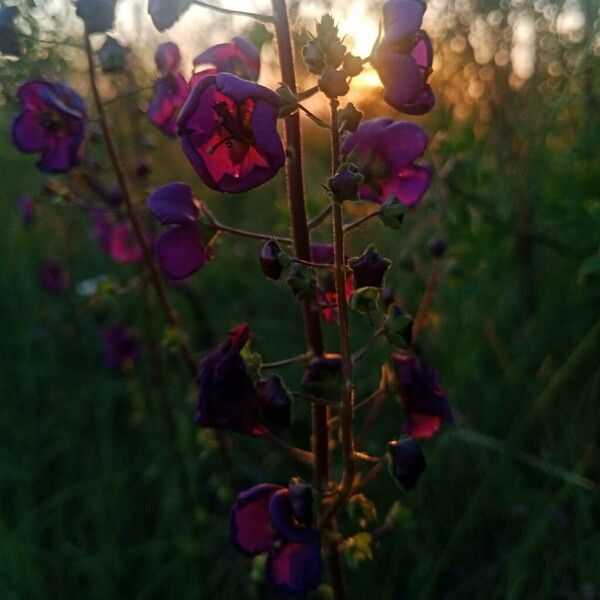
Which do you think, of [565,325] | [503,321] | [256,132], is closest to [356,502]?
[256,132]

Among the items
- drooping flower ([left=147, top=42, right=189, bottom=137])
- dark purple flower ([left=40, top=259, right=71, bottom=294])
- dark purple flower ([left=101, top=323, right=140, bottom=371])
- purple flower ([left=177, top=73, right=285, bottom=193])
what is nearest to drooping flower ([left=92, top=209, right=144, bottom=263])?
dark purple flower ([left=101, top=323, right=140, bottom=371])

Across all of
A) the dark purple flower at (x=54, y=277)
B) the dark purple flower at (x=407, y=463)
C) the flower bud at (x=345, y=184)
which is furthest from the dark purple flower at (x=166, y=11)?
the dark purple flower at (x=54, y=277)

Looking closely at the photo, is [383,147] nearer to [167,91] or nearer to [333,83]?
[333,83]

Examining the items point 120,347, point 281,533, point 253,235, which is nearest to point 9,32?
point 253,235

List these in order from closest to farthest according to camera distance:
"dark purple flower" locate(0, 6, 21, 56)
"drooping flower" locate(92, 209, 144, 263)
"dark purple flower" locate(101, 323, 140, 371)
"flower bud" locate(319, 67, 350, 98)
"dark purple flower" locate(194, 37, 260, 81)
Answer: "flower bud" locate(319, 67, 350, 98), "dark purple flower" locate(194, 37, 260, 81), "dark purple flower" locate(0, 6, 21, 56), "drooping flower" locate(92, 209, 144, 263), "dark purple flower" locate(101, 323, 140, 371)

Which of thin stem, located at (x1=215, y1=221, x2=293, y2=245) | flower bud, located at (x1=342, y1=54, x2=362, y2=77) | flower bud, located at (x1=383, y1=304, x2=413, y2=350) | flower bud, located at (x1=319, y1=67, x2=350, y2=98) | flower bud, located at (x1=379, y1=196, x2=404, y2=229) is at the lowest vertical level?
flower bud, located at (x1=383, y1=304, x2=413, y2=350)

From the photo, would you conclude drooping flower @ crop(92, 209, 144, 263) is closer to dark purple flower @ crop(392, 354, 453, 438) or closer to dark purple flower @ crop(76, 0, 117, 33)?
dark purple flower @ crop(76, 0, 117, 33)

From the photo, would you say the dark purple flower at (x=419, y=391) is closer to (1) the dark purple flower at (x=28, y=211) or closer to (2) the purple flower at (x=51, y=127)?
(2) the purple flower at (x=51, y=127)
